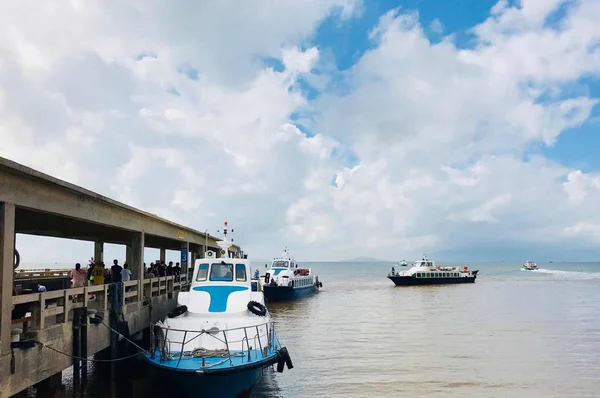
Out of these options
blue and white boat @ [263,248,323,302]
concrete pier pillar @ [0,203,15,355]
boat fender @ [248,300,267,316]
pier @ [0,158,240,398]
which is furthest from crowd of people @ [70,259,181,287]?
blue and white boat @ [263,248,323,302]

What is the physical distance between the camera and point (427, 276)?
7162cm

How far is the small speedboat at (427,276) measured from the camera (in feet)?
232

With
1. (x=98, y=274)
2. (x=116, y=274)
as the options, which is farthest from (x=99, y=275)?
(x=116, y=274)

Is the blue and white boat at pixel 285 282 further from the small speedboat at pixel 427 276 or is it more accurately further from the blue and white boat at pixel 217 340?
the blue and white boat at pixel 217 340

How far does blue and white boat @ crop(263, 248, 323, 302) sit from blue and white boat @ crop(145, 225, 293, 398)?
100.0 ft

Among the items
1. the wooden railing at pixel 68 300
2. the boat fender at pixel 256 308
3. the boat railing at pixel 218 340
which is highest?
the wooden railing at pixel 68 300

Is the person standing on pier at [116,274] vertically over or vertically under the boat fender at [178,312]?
over

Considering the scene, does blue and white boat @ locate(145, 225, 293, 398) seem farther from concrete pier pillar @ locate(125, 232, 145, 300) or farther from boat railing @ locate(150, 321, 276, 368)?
concrete pier pillar @ locate(125, 232, 145, 300)

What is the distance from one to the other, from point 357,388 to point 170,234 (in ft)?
35.9

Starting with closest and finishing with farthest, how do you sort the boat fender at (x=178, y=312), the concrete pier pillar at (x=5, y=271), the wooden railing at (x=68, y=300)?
the concrete pier pillar at (x=5, y=271), the wooden railing at (x=68, y=300), the boat fender at (x=178, y=312)

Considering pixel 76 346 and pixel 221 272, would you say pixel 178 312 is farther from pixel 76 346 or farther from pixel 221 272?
pixel 76 346

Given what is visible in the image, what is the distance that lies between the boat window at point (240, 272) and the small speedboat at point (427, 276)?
55.0 meters

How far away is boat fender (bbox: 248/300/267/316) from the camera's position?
592 inches

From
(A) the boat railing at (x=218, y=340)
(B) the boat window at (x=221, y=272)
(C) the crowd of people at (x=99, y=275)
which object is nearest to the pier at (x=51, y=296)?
(C) the crowd of people at (x=99, y=275)
